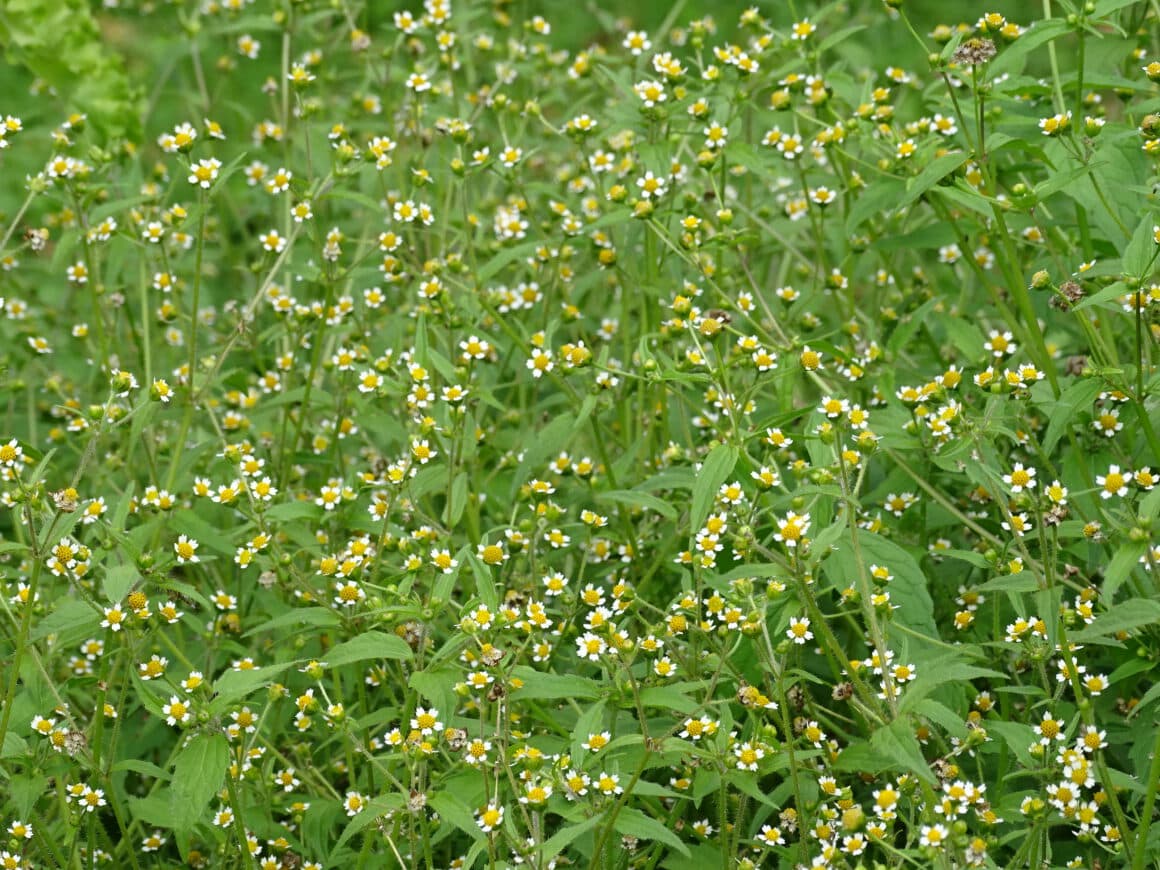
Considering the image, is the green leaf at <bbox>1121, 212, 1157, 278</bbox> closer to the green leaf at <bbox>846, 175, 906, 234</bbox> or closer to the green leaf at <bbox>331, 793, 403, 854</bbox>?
the green leaf at <bbox>846, 175, 906, 234</bbox>

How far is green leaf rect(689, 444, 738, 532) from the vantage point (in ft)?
10.3

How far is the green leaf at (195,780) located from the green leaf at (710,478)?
1.03 metres

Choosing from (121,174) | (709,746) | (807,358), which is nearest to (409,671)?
(709,746)

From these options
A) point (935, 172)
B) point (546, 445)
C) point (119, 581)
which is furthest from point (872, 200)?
point (119, 581)

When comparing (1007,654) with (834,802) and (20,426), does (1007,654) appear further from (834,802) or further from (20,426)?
(20,426)

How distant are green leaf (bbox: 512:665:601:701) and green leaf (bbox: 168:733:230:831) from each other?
0.59m

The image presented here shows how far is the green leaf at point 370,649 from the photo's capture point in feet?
9.98

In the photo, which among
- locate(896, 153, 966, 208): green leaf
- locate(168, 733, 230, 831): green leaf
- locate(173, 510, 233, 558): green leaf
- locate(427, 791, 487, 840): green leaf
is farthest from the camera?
locate(173, 510, 233, 558): green leaf

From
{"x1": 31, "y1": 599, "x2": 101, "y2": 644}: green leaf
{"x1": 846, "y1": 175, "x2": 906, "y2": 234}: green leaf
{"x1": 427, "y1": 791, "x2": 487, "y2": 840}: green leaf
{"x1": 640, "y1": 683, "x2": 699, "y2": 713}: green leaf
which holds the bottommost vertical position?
{"x1": 427, "y1": 791, "x2": 487, "y2": 840}: green leaf

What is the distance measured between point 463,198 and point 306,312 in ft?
1.81

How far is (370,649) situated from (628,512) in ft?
4.07

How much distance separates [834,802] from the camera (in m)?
3.32

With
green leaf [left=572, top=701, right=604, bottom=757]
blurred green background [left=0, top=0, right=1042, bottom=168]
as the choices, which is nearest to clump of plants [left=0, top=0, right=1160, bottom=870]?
green leaf [left=572, top=701, right=604, bottom=757]

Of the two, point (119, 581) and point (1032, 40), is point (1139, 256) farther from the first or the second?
point (119, 581)
